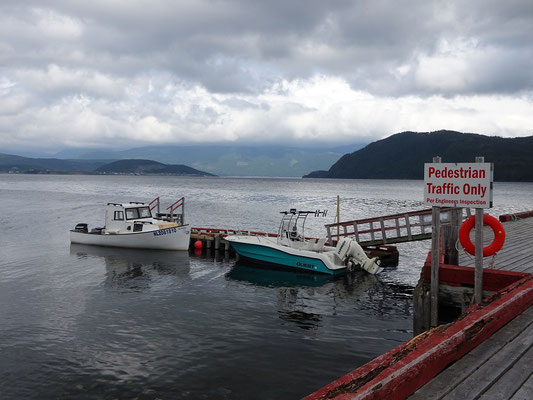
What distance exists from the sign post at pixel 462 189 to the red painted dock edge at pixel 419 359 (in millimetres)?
2088

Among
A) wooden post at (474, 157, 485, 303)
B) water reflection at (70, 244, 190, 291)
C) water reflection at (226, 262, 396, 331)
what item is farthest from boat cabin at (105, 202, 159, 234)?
wooden post at (474, 157, 485, 303)

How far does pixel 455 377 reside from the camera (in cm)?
503

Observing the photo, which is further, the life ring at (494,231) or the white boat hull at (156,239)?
the white boat hull at (156,239)

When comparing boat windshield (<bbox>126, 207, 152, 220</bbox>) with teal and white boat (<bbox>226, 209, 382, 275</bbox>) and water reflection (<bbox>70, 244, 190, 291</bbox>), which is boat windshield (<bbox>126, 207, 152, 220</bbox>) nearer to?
water reflection (<bbox>70, 244, 190, 291</bbox>)

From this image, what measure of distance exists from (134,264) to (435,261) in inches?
838

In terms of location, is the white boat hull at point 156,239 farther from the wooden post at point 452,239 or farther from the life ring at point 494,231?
the life ring at point 494,231

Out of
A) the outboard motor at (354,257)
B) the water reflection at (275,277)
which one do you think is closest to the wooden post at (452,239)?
the water reflection at (275,277)

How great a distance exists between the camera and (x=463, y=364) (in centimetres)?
539

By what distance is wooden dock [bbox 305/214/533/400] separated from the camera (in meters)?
4.46

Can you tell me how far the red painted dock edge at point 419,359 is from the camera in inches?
170

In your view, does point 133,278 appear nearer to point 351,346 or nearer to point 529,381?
point 351,346

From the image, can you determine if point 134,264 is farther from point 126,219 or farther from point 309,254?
point 309,254

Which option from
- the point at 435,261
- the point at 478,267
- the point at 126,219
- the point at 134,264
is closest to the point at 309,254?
the point at 134,264

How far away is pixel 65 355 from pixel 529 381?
1210 cm
